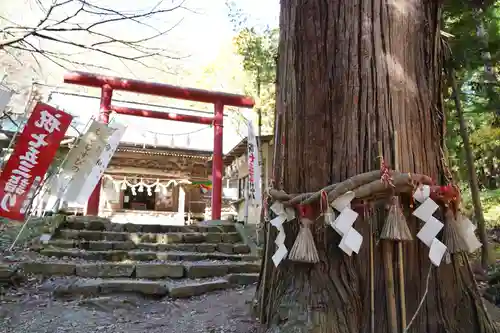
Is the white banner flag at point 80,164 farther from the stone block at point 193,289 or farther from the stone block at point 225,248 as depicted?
the stone block at point 193,289

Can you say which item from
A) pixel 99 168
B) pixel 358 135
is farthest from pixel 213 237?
pixel 358 135

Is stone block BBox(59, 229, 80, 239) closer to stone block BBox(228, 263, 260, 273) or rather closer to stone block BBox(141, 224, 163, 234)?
stone block BBox(141, 224, 163, 234)

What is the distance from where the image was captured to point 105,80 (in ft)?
28.0

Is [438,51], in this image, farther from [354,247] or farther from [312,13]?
[354,247]

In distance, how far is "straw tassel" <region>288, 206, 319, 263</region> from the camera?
174 cm

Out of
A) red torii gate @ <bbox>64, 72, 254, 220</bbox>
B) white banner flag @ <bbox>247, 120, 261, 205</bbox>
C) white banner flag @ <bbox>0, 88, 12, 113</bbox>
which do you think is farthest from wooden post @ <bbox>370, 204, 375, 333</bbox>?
red torii gate @ <bbox>64, 72, 254, 220</bbox>

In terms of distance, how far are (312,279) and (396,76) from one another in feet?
3.78

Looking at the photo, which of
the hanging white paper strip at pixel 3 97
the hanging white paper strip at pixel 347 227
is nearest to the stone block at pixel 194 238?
the hanging white paper strip at pixel 3 97

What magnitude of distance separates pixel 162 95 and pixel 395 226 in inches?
326

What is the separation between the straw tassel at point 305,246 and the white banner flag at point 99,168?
5.60 metres

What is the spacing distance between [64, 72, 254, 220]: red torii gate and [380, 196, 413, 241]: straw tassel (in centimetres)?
751

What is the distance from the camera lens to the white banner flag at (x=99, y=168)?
6.47 metres

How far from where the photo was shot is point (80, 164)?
6.50 meters

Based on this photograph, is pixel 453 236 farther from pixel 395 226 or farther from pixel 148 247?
pixel 148 247
